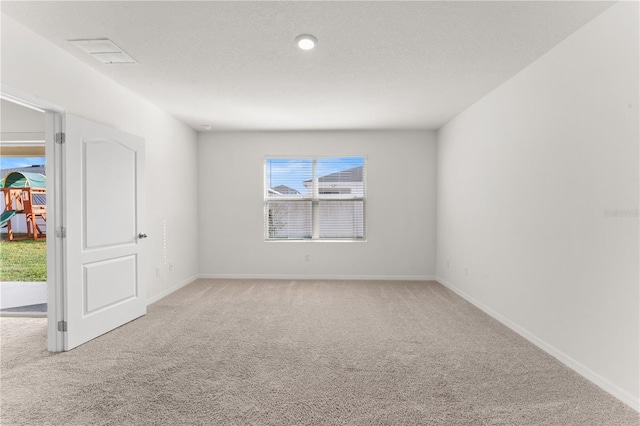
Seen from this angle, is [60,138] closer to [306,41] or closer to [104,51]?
[104,51]

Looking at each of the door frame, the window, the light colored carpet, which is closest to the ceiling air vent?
the door frame

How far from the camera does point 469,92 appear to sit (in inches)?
149

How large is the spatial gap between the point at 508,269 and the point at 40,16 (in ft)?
15.1

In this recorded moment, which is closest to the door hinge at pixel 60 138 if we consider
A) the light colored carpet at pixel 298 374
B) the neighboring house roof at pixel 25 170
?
the light colored carpet at pixel 298 374

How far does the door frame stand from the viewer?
9.08 ft

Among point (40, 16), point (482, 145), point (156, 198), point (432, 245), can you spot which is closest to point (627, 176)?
point (482, 145)

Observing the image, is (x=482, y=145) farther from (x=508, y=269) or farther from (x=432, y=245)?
(x=432, y=245)

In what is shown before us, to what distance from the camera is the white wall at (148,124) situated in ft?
8.05

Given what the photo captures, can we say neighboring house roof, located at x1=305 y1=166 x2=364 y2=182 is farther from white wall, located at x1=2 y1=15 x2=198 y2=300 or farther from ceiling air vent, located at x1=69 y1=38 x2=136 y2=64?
ceiling air vent, located at x1=69 y1=38 x2=136 y2=64

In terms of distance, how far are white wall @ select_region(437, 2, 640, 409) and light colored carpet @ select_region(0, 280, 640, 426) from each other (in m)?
0.29

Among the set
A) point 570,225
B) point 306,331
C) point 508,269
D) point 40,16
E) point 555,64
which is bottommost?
point 306,331

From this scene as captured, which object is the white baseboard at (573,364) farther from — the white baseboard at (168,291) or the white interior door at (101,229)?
the white baseboard at (168,291)

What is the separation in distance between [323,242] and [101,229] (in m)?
3.43

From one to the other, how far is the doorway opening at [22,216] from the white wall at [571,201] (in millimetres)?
5307
